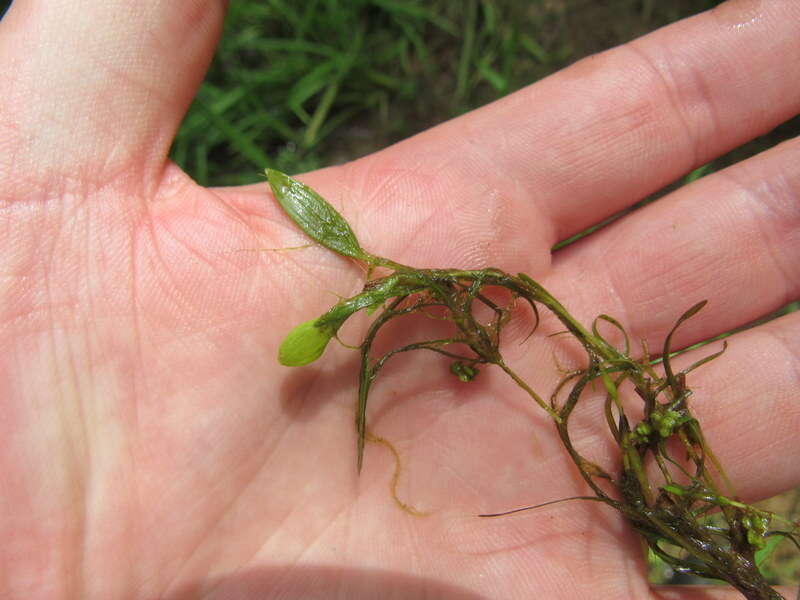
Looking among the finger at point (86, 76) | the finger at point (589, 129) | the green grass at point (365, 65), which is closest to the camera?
the finger at point (86, 76)

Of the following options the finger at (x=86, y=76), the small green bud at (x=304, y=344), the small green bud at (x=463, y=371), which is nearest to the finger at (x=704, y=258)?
the small green bud at (x=463, y=371)

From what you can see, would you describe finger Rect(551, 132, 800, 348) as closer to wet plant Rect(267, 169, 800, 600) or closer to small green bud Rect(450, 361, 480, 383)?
wet plant Rect(267, 169, 800, 600)

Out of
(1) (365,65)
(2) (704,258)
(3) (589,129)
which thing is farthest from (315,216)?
(1) (365,65)

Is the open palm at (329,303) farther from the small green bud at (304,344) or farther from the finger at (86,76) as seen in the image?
the small green bud at (304,344)

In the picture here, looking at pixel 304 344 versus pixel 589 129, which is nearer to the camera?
pixel 304 344

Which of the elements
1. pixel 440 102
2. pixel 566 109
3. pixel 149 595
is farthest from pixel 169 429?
pixel 440 102

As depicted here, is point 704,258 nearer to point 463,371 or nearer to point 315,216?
point 463,371

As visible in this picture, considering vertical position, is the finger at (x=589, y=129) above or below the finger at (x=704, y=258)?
above

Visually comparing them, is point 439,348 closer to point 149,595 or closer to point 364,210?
point 364,210
